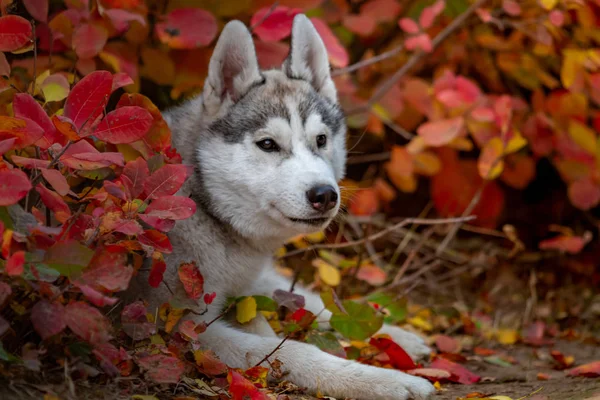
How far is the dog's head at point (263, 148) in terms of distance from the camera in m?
3.13

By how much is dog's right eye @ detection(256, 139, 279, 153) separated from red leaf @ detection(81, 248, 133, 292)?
1157 mm

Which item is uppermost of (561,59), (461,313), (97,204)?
(97,204)

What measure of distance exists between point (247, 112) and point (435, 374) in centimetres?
151

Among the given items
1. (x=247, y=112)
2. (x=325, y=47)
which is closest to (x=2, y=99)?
(x=247, y=112)

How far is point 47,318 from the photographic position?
2.16 m

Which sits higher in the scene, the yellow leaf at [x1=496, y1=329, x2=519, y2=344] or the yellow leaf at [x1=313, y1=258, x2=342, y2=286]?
the yellow leaf at [x1=313, y1=258, x2=342, y2=286]

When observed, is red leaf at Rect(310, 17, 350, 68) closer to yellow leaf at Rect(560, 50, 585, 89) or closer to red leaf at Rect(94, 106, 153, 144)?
yellow leaf at Rect(560, 50, 585, 89)

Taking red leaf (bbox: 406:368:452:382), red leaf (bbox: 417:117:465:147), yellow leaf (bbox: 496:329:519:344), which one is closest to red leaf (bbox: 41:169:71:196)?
red leaf (bbox: 406:368:452:382)

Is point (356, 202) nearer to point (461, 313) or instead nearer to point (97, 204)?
point (461, 313)

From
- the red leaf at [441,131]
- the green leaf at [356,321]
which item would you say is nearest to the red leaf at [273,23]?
the red leaf at [441,131]

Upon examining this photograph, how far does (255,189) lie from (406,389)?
3.60ft

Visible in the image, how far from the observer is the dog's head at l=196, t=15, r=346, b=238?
313 centimetres

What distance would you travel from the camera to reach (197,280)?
2.72m

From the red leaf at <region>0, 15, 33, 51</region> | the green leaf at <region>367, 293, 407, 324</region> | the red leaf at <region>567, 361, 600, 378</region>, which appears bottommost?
the green leaf at <region>367, 293, 407, 324</region>
